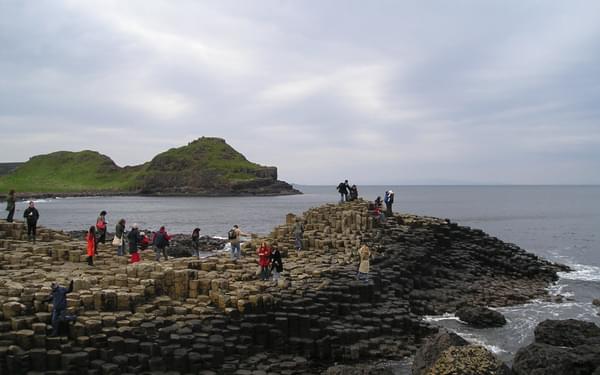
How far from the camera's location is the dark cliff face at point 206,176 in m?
163

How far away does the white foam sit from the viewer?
3269 centimetres

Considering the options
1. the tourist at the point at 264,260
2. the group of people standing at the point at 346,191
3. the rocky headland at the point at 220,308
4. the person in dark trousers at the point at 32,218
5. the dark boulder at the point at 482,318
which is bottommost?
the dark boulder at the point at 482,318

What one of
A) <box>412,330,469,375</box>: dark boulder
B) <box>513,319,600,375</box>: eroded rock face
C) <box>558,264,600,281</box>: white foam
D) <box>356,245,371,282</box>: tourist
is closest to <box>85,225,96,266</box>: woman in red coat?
<box>356,245,371,282</box>: tourist

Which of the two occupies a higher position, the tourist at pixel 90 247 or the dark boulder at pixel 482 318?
the tourist at pixel 90 247

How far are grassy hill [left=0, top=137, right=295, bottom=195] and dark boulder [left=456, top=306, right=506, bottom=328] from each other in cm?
14274

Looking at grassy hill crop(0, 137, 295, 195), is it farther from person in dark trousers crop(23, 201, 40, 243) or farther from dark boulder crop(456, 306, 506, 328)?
dark boulder crop(456, 306, 506, 328)

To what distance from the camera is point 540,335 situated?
1816 centimetres

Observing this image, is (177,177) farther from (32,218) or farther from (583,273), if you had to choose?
(583,273)

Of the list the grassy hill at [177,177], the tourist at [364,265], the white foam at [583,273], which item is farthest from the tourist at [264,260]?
the grassy hill at [177,177]

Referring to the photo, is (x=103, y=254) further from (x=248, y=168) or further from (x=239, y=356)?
(x=248, y=168)

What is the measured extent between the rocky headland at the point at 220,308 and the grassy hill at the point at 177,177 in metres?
137

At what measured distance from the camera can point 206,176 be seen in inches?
6521

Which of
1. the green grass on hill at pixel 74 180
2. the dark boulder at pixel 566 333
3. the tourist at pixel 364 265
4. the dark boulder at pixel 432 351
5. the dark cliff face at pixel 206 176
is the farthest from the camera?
the green grass on hill at pixel 74 180

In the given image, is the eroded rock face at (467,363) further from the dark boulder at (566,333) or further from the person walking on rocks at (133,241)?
the person walking on rocks at (133,241)
